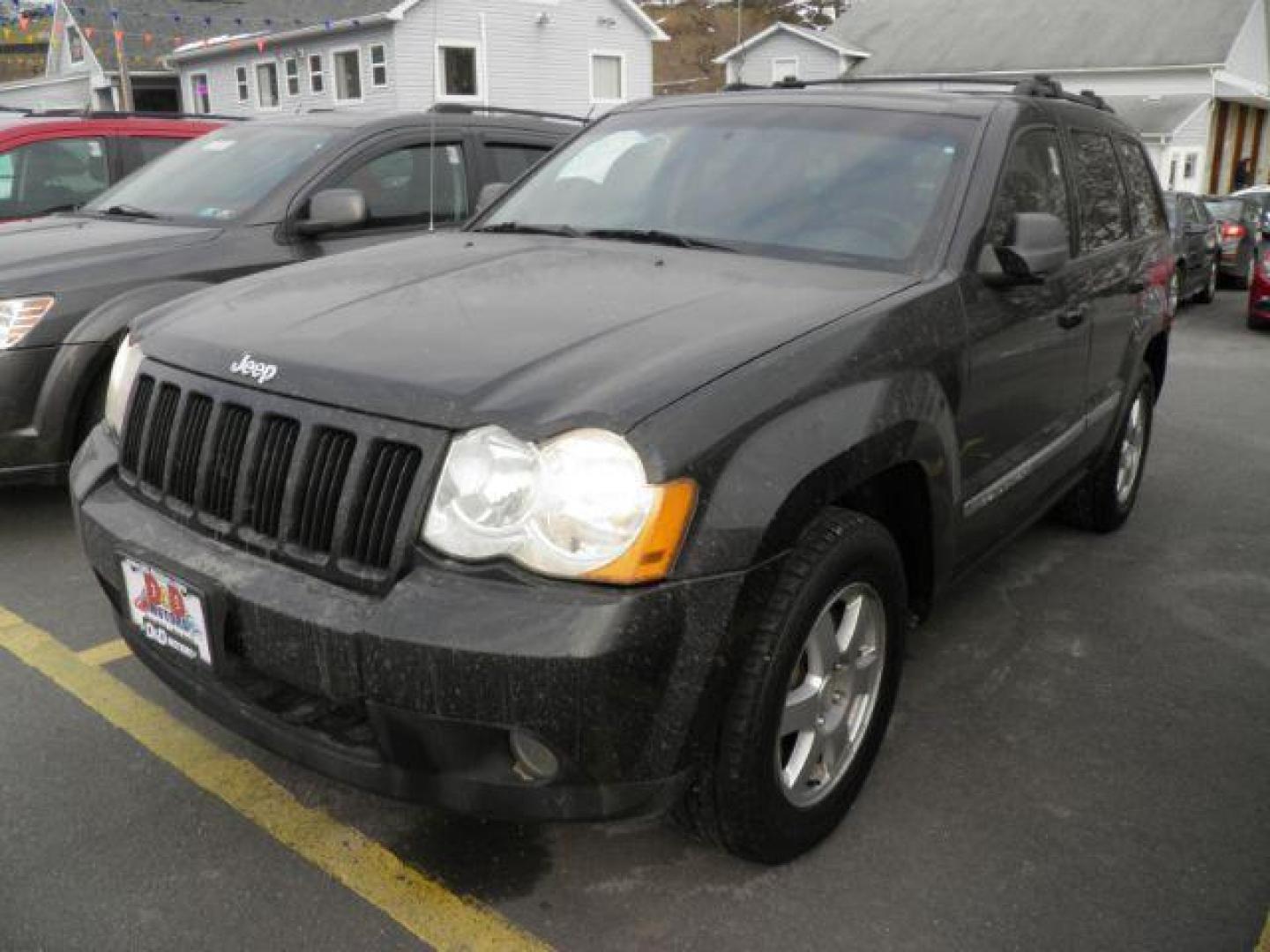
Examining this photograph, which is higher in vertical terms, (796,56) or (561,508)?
(796,56)

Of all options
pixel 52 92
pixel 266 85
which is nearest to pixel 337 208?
pixel 266 85

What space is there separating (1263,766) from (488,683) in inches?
92.0

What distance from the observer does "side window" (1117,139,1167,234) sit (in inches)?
184

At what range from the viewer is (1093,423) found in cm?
425

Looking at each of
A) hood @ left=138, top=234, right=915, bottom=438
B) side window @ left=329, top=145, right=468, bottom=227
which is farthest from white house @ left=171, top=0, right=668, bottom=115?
hood @ left=138, top=234, right=915, bottom=438

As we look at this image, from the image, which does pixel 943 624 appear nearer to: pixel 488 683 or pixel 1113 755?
pixel 1113 755

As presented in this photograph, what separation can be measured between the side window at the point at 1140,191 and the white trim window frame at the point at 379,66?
82.0ft

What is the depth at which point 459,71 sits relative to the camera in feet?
93.1

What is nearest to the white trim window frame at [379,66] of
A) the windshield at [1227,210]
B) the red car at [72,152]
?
the windshield at [1227,210]

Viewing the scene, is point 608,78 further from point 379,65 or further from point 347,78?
point 347,78

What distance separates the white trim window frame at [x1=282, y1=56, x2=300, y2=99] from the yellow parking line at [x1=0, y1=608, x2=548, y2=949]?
2934cm

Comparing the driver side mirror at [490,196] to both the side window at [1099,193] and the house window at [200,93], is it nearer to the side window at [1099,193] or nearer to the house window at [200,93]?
the side window at [1099,193]

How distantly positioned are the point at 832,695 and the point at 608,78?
31.1m

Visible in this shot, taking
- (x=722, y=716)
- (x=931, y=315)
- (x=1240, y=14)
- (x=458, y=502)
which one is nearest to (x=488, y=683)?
(x=458, y=502)
